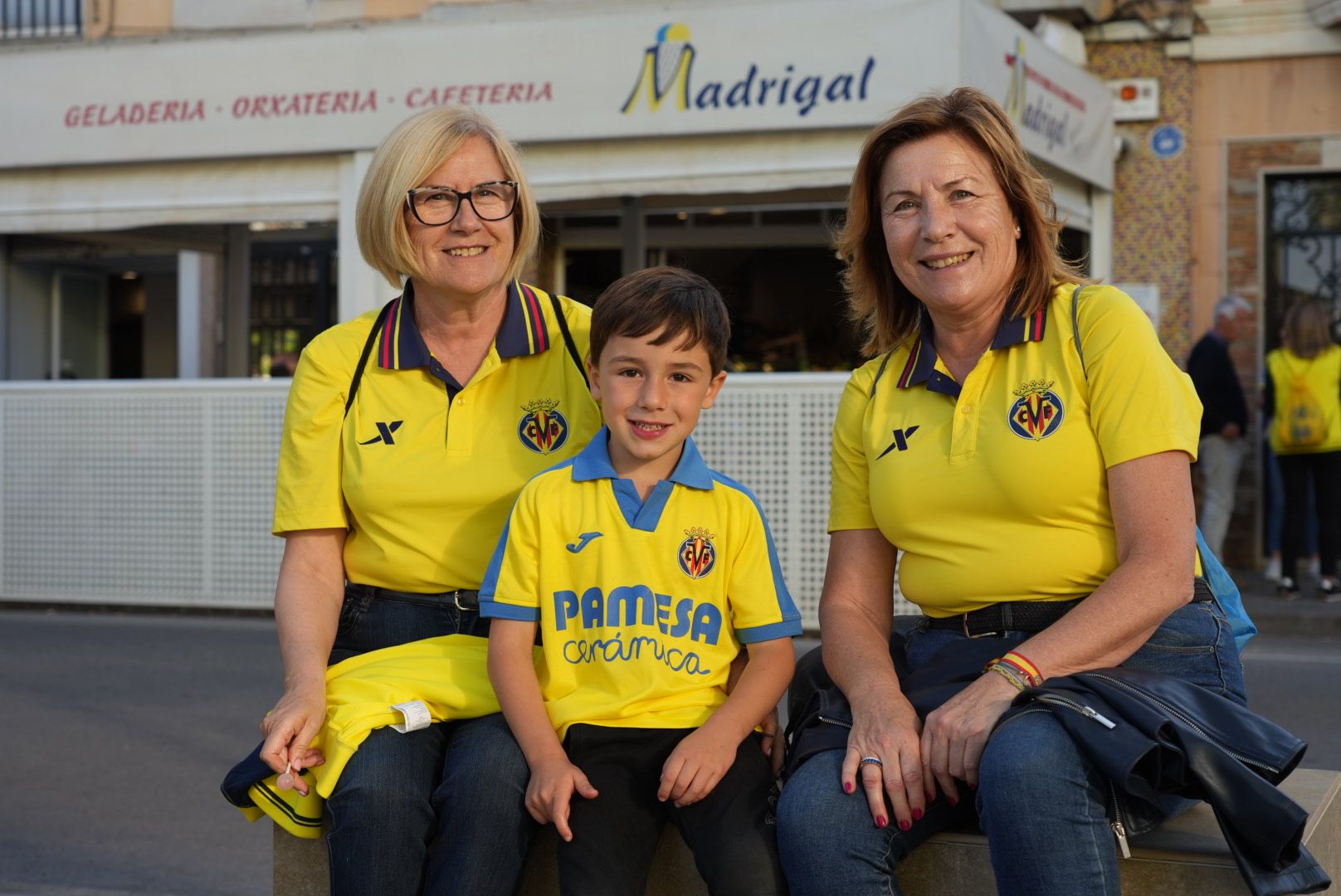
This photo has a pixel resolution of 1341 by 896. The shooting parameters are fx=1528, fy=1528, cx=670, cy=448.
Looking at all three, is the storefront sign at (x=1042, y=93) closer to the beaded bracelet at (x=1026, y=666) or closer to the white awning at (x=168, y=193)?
the white awning at (x=168, y=193)

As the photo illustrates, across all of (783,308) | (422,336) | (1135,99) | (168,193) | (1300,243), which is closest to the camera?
(422,336)

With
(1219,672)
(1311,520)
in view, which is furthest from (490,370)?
(1311,520)

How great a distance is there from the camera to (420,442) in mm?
3174

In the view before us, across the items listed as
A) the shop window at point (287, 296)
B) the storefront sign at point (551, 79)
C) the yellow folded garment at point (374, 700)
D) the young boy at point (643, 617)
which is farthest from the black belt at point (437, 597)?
the shop window at point (287, 296)

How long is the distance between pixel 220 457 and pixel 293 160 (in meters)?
2.47

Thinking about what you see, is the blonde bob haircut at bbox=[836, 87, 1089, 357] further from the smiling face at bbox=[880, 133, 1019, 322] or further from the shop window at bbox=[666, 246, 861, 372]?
the shop window at bbox=[666, 246, 861, 372]

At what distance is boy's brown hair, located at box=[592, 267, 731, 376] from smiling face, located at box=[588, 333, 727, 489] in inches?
0.7

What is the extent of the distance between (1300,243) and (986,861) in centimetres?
1051

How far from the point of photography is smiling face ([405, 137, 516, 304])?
3160 millimetres

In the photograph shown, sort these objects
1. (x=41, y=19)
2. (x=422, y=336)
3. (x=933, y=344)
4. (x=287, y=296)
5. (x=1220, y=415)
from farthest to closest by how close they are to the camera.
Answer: (x=41, y=19), (x=287, y=296), (x=1220, y=415), (x=422, y=336), (x=933, y=344)

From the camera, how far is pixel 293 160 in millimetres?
11164

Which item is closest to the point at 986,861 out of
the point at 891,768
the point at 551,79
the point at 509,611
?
the point at 891,768

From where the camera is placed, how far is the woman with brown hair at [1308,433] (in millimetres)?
9938

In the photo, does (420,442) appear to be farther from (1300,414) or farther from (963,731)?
(1300,414)
